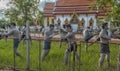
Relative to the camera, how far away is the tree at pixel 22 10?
27.7 meters

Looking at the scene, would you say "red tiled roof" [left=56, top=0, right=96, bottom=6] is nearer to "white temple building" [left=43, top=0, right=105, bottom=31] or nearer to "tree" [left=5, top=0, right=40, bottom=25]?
"white temple building" [left=43, top=0, right=105, bottom=31]

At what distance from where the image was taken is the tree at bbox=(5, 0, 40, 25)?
27.7 meters

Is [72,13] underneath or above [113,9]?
underneath

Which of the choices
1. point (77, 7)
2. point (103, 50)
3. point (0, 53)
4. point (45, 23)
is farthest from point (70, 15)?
point (103, 50)

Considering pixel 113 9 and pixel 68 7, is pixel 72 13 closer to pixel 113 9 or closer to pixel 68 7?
pixel 68 7

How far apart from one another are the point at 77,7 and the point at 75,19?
5.12m

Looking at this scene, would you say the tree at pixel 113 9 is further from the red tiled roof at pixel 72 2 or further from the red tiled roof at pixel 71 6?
the red tiled roof at pixel 72 2

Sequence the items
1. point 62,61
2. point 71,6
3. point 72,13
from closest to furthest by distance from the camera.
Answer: point 62,61
point 72,13
point 71,6

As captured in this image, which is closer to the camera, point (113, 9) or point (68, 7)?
point (113, 9)

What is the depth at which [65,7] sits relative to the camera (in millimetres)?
57969

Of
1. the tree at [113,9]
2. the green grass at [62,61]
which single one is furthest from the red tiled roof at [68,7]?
the tree at [113,9]

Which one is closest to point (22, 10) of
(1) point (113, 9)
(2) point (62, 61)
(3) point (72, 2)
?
(2) point (62, 61)

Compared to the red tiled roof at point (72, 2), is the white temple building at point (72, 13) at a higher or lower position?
lower

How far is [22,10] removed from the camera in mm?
28141
